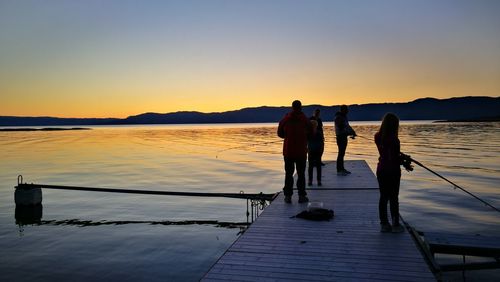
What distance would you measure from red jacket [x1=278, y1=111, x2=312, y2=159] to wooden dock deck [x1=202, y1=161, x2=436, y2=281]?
1454 millimetres

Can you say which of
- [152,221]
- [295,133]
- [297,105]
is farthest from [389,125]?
[152,221]

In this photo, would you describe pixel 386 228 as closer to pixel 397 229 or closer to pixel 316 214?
pixel 397 229

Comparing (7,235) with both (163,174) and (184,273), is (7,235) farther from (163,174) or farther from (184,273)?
(163,174)

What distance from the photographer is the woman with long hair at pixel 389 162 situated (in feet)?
22.7

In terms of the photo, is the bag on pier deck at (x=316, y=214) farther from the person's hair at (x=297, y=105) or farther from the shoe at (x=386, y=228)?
the person's hair at (x=297, y=105)

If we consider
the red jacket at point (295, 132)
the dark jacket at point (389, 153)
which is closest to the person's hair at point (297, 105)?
the red jacket at point (295, 132)

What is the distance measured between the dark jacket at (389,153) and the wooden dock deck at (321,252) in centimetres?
127

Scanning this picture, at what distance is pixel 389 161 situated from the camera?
7074mm

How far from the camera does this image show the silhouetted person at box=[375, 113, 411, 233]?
692 cm

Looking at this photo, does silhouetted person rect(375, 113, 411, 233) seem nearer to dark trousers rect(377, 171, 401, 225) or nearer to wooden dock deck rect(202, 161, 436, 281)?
dark trousers rect(377, 171, 401, 225)

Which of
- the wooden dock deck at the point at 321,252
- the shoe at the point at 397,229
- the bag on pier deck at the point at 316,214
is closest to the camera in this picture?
the wooden dock deck at the point at 321,252

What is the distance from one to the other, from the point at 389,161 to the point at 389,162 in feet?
0.07

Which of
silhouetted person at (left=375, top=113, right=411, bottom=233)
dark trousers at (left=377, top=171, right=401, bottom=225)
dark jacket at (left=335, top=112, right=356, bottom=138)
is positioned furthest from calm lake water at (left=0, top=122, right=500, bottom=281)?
dark jacket at (left=335, top=112, right=356, bottom=138)

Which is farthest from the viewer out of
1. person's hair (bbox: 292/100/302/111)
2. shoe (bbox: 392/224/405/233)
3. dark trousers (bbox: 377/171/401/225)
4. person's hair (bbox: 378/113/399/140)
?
person's hair (bbox: 292/100/302/111)
